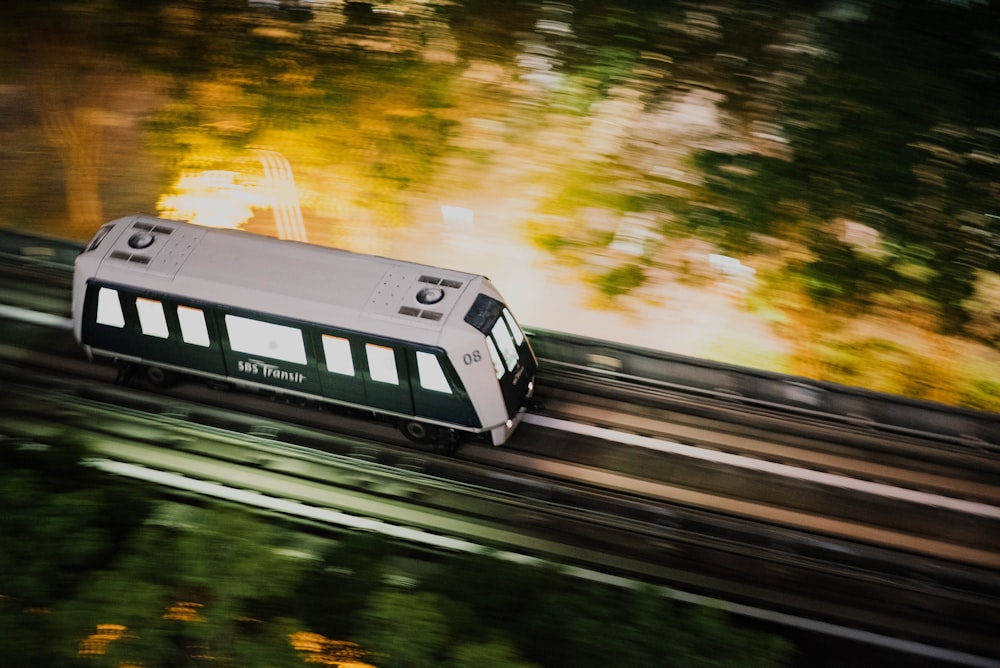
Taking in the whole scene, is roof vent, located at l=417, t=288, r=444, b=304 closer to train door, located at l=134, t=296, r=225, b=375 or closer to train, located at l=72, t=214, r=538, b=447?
train, located at l=72, t=214, r=538, b=447

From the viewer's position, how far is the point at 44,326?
59.3 ft

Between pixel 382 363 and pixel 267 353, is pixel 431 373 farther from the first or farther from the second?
pixel 267 353

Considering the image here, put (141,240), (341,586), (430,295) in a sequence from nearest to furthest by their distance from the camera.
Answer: (341,586) → (430,295) → (141,240)

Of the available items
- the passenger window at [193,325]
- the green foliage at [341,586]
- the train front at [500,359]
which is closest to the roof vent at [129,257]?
the passenger window at [193,325]

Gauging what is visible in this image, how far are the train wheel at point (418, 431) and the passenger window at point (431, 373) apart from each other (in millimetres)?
1026

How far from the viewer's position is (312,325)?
14.5 metres

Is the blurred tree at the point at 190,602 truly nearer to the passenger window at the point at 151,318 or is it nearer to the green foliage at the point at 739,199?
the passenger window at the point at 151,318

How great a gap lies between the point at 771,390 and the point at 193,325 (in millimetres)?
10125

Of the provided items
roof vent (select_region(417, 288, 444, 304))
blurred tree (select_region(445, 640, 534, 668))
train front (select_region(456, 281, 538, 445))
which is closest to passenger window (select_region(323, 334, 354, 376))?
roof vent (select_region(417, 288, 444, 304))

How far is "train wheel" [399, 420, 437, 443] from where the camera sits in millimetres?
15250

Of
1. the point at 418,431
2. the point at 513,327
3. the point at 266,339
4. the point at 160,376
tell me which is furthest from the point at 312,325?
the point at 160,376

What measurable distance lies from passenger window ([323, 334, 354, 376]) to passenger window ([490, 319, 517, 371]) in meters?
2.29

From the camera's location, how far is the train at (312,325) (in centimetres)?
1433

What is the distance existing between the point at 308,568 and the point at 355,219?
1343 cm
